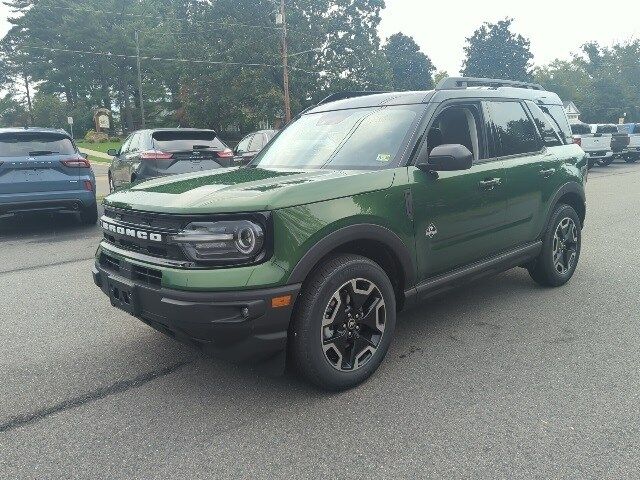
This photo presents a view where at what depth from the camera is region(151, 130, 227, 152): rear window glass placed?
9375 mm

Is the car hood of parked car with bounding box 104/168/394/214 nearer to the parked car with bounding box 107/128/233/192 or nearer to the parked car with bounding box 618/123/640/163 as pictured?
the parked car with bounding box 107/128/233/192

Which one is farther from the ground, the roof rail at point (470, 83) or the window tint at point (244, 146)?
the roof rail at point (470, 83)

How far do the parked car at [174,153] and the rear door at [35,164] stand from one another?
3.93 ft

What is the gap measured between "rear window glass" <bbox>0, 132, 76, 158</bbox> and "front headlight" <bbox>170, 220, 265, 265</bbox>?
674 cm

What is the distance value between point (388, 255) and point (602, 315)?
217 centimetres

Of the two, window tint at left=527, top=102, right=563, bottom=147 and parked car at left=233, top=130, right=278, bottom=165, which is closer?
window tint at left=527, top=102, right=563, bottom=147

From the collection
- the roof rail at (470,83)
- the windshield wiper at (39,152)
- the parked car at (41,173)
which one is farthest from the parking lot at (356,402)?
the windshield wiper at (39,152)

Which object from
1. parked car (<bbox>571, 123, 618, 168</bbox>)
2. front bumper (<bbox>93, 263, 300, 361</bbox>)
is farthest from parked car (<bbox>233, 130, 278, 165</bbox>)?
parked car (<bbox>571, 123, 618, 168</bbox>)

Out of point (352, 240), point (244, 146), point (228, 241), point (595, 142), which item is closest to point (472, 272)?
point (352, 240)

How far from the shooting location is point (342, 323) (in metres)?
3.12

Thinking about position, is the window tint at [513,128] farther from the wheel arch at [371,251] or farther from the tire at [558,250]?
the wheel arch at [371,251]

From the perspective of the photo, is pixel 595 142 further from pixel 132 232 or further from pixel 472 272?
pixel 132 232

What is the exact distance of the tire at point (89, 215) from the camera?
8750 mm

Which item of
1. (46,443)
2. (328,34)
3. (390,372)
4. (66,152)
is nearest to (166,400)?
(46,443)
